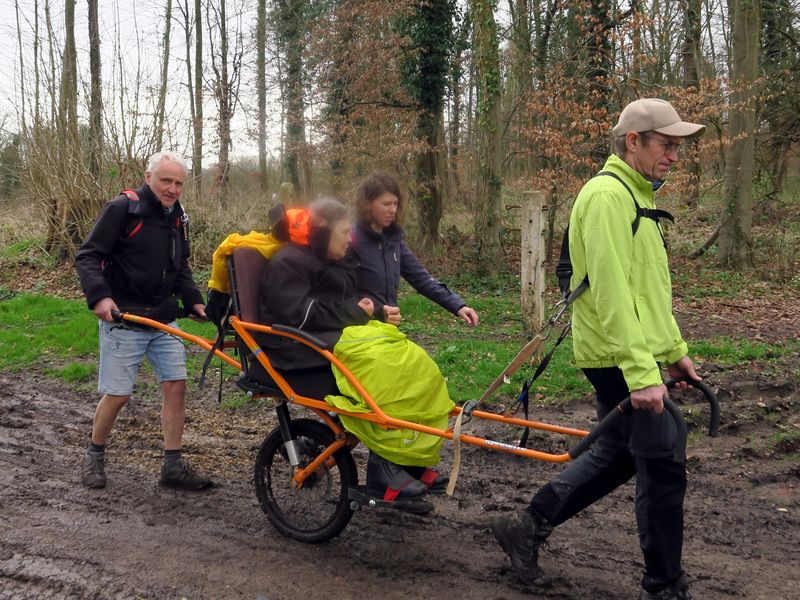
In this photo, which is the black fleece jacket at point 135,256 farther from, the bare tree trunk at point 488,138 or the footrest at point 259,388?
the bare tree trunk at point 488,138

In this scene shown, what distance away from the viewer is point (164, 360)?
5086 mm

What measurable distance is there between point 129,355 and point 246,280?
1.36m

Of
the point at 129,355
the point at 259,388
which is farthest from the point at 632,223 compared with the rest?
the point at 129,355

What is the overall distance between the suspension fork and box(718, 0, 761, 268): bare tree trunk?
12892 millimetres

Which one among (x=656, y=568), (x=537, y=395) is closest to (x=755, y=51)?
(x=537, y=395)

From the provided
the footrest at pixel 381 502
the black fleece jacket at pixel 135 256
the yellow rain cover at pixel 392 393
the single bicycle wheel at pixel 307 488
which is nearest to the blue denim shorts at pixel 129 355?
the black fleece jacket at pixel 135 256

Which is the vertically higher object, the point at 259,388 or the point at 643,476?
the point at 259,388

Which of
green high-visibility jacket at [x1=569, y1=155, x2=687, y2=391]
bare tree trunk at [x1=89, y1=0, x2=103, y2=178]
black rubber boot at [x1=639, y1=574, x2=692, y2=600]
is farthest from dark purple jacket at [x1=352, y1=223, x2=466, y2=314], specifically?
bare tree trunk at [x1=89, y1=0, x2=103, y2=178]

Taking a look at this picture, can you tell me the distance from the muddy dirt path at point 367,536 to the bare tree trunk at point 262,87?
18.5 metres

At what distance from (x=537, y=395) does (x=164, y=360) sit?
3.62m

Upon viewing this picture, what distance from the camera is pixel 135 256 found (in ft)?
16.1

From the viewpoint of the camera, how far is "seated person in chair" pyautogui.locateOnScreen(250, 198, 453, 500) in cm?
383

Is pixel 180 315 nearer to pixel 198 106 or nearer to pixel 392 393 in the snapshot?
pixel 392 393

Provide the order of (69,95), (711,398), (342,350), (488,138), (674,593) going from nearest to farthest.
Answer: (674,593) < (711,398) < (342,350) < (69,95) < (488,138)
